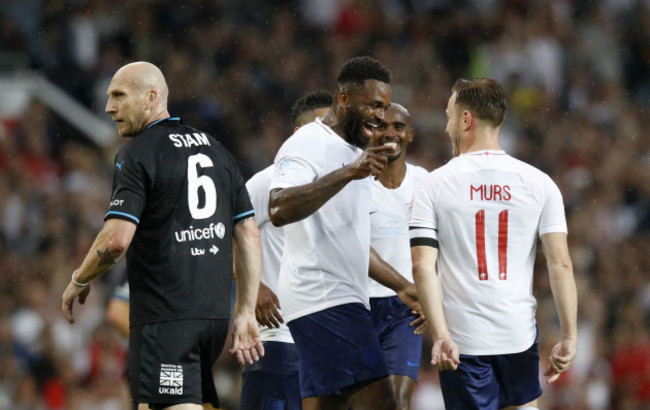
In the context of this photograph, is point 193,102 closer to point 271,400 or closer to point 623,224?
point 623,224

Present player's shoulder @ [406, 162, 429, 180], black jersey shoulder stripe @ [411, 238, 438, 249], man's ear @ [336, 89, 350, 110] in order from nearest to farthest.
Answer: black jersey shoulder stripe @ [411, 238, 438, 249] → man's ear @ [336, 89, 350, 110] → player's shoulder @ [406, 162, 429, 180]

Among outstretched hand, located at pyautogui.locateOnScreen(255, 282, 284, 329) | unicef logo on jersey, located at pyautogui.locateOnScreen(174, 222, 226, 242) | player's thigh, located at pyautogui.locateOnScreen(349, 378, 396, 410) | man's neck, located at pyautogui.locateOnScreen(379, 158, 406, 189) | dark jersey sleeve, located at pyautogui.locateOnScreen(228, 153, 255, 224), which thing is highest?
man's neck, located at pyautogui.locateOnScreen(379, 158, 406, 189)

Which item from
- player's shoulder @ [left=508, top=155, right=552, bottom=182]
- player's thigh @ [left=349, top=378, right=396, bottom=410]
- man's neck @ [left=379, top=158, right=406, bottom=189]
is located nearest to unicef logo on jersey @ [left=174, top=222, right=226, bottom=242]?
player's thigh @ [left=349, top=378, right=396, bottom=410]

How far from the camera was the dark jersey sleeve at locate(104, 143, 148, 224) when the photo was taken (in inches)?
201

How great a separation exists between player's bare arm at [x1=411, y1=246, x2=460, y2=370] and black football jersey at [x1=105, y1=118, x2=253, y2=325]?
3.52ft

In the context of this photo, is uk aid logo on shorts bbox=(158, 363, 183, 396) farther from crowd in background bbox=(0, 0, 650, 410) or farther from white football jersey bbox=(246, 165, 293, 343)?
crowd in background bbox=(0, 0, 650, 410)

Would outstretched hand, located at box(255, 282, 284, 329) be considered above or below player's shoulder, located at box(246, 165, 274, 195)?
below

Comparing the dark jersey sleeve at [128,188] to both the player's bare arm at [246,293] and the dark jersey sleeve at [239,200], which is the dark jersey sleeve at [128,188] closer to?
the dark jersey sleeve at [239,200]

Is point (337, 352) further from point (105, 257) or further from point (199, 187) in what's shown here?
point (105, 257)

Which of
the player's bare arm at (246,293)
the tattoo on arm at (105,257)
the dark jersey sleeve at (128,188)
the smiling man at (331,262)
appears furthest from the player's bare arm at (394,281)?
the tattoo on arm at (105,257)

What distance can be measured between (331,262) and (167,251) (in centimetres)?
88

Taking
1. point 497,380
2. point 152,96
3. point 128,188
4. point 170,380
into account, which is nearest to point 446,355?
point 497,380

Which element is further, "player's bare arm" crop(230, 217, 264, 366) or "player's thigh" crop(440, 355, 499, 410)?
"player's bare arm" crop(230, 217, 264, 366)

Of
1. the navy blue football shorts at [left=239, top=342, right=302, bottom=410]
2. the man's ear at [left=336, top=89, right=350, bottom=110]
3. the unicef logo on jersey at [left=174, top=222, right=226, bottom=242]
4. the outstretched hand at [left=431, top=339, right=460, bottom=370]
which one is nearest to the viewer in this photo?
the outstretched hand at [left=431, top=339, right=460, bottom=370]
